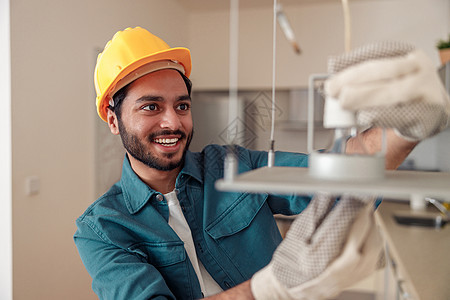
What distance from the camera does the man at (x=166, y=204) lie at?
106 centimetres

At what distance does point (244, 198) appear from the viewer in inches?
45.0

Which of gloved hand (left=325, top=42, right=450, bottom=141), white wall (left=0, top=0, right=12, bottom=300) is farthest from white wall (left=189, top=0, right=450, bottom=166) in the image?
gloved hand (left=325, top=42, right=450, bottom=141)

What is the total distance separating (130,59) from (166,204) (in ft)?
1.38

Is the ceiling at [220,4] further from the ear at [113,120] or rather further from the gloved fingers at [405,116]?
the gloved fingers at [405,116]

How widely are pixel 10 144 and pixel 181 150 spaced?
1117 mm

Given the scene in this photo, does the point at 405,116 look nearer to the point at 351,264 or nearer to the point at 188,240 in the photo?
the point at 351,264

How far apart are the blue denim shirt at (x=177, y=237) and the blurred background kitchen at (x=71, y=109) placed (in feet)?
0.63

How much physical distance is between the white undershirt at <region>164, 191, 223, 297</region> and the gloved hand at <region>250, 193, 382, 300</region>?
51cm

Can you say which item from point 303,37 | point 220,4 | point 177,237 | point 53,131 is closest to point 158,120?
point 177,237

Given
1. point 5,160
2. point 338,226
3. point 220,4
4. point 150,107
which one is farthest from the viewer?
point 220,4

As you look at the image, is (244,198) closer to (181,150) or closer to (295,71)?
(181,150)

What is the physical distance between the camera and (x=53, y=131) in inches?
85.3

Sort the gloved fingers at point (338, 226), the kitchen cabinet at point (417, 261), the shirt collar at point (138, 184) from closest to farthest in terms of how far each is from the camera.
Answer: the gloved fingers at point (338, 226)
the shirt collar at point (138, 184)
the kitchen cabinet at point (417, 261)

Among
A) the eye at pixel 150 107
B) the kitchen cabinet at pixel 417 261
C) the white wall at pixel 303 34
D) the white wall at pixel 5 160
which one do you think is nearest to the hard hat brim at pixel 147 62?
the eye at pixel 150 107
